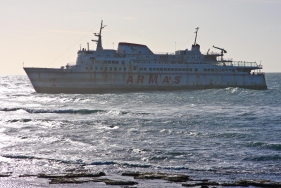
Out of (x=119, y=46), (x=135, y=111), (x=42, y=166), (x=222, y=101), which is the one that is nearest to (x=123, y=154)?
(x=42, y=166)

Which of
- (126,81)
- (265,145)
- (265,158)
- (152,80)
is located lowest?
(265,158)

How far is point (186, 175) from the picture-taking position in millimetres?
21656

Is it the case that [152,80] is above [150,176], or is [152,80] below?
above

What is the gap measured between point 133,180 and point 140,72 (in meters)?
63.6

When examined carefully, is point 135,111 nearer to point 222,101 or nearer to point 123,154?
point 222,101

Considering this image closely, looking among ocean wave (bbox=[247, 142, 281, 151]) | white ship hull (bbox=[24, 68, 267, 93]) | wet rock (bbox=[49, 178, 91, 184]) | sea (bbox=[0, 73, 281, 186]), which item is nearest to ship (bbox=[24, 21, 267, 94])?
white ship hull (bbox=[24, 68, 267, 93])

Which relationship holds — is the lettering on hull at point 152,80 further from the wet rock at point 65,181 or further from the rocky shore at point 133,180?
the wet rock at point 65,181

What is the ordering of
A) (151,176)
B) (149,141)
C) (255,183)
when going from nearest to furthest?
(255,183)
(151,176)
(149,141)

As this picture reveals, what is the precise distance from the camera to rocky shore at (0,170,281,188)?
19906mm

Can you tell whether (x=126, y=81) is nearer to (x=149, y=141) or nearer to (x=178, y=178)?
(x=149, y=141)

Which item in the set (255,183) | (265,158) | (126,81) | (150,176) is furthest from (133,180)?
(126,81)

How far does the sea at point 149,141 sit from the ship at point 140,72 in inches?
1043

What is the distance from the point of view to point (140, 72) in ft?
276

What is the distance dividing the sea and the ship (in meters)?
26.5
